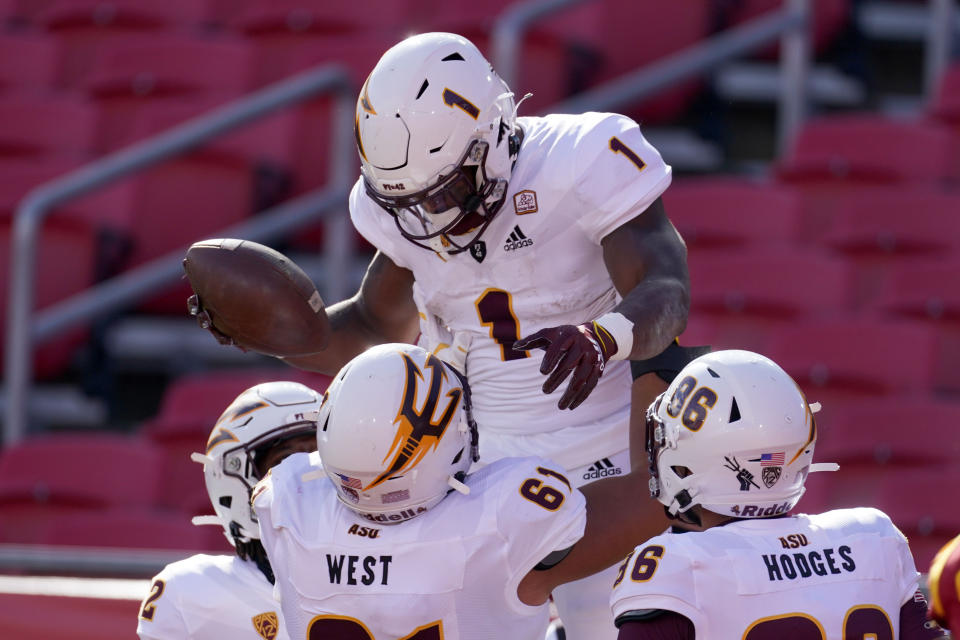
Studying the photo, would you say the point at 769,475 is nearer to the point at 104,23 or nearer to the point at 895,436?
the point at 895,436

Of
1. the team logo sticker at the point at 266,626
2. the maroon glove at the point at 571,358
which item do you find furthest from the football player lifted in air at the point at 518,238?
the team logo sticker at the point at 266,626

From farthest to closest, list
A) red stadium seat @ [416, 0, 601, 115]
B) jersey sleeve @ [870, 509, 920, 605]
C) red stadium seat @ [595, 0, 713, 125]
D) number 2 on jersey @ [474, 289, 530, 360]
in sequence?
1. red stadium seat @ [595, 0, 713, 125]
2. red stadium seat @ [416, 0, 601, 115]
3. number 2 on jersey @ [474, 289, 530, 360]
4. jersey sleeve @ [870, 509, 920, 605]

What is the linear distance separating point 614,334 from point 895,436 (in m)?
2.63

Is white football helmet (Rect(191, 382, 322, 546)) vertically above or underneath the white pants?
above

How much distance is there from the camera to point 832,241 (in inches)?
247

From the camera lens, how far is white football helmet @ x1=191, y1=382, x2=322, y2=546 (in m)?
3.48

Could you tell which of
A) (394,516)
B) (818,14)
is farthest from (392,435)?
(818,14)

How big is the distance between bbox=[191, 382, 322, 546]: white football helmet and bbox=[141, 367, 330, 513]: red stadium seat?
2165 millimetres

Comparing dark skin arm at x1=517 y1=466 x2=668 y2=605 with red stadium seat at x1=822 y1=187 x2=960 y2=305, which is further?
red stadium seat at x1=822 y1=187 x2=960 y2=305

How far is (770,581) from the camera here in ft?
8.75

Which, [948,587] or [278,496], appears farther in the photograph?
[278,496]

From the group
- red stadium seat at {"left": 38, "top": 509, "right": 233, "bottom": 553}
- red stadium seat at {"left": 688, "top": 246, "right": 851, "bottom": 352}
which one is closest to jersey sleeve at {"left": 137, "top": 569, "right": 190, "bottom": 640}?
red stadium seat at {"left": 38, "top": 509, "right": 233, "bottom": 553}

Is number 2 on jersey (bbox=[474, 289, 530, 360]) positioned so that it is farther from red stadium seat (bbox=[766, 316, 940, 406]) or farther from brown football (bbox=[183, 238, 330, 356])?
red stadium seat (bbox=[766, 316, 940, 406])

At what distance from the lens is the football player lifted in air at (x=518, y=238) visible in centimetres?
330
